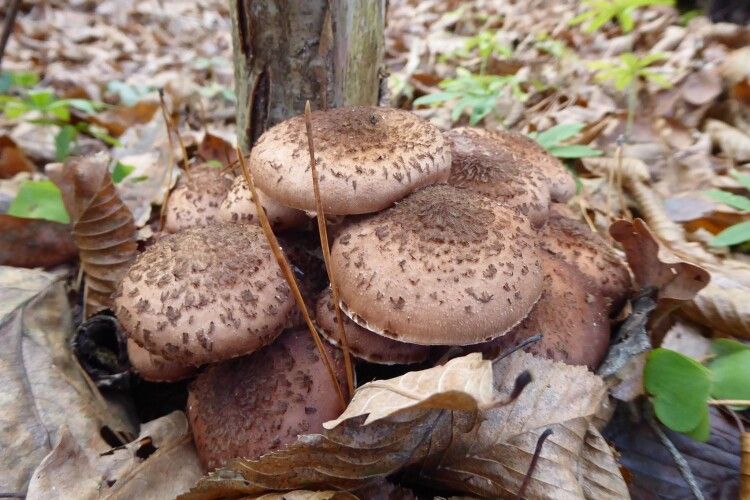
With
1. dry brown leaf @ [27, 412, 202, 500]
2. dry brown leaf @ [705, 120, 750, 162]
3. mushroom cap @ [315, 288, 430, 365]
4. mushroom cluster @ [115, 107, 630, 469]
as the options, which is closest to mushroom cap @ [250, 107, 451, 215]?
mushroom cluster @ [115, 107, 630, 469]

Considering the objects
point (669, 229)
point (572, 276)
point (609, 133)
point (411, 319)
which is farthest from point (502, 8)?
point (411, 319)

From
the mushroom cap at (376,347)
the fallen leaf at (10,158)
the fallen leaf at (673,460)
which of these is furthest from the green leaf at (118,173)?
the fallen leaf at (673,460)

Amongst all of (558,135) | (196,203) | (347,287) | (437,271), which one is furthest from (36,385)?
(558,135)

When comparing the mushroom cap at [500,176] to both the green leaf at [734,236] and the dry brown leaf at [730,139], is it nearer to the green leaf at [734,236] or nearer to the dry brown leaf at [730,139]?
the green leaf at [734,236]

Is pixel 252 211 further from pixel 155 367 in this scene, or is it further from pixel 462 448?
pixel 462 448

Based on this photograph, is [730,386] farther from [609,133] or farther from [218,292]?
[609,133]
